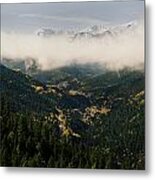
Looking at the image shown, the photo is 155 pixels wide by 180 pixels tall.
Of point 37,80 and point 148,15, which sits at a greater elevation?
point 148,15

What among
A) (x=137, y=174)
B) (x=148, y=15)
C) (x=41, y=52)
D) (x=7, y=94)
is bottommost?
(x=137, y=174)

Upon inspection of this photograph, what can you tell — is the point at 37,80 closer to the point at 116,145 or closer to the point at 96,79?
the point at 96,79

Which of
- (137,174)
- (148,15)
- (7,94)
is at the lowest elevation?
(137,174)

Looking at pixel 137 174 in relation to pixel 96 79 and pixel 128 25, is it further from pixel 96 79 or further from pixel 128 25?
pixel 128 25

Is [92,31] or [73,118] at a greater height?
[92,31]

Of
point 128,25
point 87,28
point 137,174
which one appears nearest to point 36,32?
point 87,28

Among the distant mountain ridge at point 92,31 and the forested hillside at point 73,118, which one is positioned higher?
the distant mountain ridge at point 92,31

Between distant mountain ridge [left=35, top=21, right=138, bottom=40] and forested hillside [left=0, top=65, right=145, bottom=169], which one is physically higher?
distant mountain ridge [left=35, top=21, right=138, bottom=40]

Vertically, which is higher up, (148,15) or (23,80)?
(148,15)

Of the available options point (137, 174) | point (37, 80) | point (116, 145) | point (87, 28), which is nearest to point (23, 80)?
Answer: point (37, 80)
